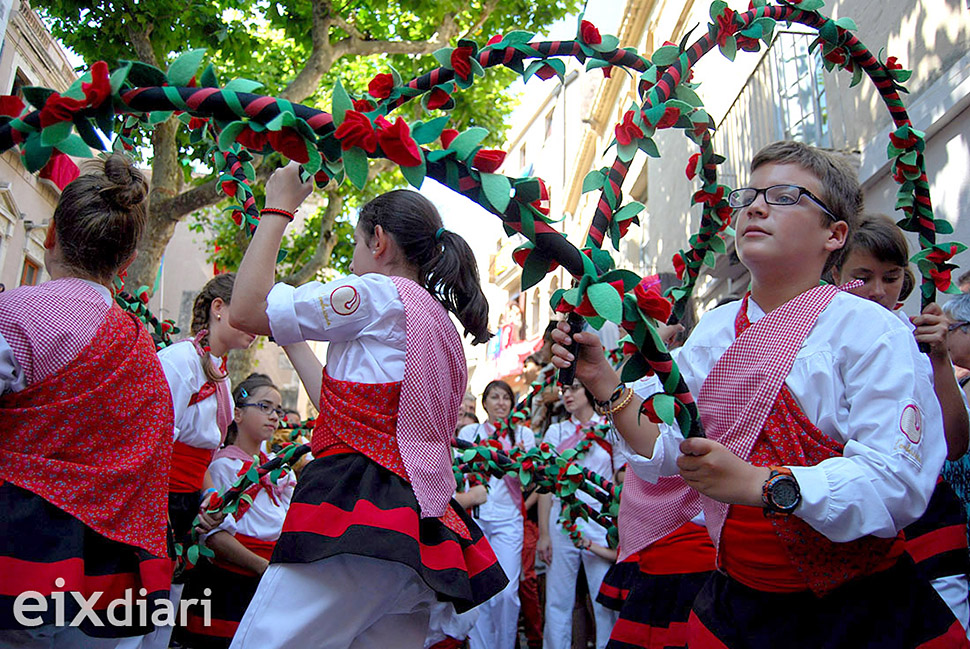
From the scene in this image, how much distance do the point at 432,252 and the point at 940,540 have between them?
208 cm

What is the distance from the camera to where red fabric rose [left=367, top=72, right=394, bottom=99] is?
2.73 m

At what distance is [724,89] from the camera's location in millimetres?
11406

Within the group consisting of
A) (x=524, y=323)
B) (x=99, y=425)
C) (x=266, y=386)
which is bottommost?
(x=524, y=323)

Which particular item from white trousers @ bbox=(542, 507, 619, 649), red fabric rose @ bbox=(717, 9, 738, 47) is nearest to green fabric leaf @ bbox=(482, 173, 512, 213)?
red fabric rose @ bbox=(717, 9, 738, 47)

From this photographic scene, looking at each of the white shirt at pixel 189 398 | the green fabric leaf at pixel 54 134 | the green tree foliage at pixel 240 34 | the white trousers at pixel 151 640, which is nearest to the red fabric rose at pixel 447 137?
the green fabric leaf at pixel 54 134

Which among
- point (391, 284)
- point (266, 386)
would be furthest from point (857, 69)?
point (266, 386)

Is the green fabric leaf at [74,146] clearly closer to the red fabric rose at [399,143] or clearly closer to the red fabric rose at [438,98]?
the red fabric rose at [399,143]

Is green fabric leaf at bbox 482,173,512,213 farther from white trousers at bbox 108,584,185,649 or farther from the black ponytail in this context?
white trousers at bbox 108,584,185,649

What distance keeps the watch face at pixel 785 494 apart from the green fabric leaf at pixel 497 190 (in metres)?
0.82

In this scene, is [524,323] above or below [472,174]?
below

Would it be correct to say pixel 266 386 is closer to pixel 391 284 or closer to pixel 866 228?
pixel 391 284

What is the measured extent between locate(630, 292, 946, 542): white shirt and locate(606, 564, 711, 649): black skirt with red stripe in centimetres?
178

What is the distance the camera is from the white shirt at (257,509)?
4.16m

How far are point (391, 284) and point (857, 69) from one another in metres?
2.35
